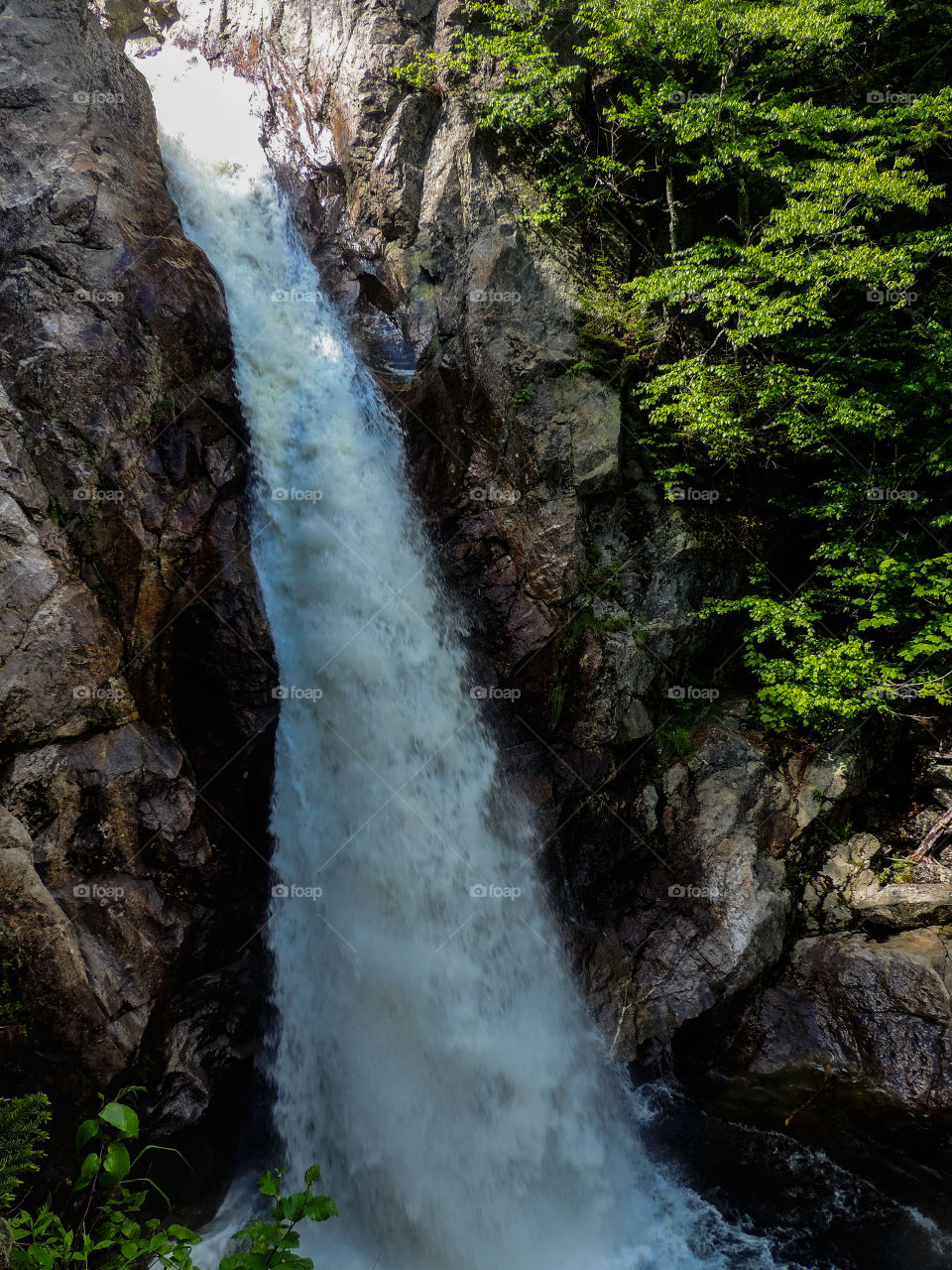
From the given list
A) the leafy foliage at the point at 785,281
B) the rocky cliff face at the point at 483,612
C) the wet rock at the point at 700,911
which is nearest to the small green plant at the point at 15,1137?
the rocky cliff face at the point at 483,612

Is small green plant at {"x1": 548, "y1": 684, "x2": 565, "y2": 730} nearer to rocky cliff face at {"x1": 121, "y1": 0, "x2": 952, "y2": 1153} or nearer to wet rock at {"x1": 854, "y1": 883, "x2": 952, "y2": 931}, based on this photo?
rocky cliff face at {"x1": 121, "y1": 0, "x2": 952, "y2": 1153}

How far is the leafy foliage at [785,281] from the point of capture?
24.3 feet

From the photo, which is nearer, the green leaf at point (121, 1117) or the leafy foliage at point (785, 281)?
the green leaf at point (121, 1117)

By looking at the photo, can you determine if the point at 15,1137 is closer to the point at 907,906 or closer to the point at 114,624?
the point at 114,624

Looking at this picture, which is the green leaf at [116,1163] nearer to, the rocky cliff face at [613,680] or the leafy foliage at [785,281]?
the rocky cliff face at [613,680]

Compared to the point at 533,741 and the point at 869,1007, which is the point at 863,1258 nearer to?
the point at 869,1007

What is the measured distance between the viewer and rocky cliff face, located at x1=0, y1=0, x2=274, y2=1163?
4820 millimetres

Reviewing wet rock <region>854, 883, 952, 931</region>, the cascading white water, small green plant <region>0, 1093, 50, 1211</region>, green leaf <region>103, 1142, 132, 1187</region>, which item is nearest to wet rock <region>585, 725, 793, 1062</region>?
the cascading white water

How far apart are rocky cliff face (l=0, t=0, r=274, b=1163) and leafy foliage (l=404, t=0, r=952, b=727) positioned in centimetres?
474

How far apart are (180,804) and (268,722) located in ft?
3.73

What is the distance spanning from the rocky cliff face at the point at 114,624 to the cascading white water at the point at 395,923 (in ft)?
1.65

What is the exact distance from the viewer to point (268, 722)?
21.3ft

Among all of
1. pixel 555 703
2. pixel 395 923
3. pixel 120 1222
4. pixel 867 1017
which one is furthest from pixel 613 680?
pixel 120 1222

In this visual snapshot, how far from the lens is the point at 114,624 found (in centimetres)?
557
